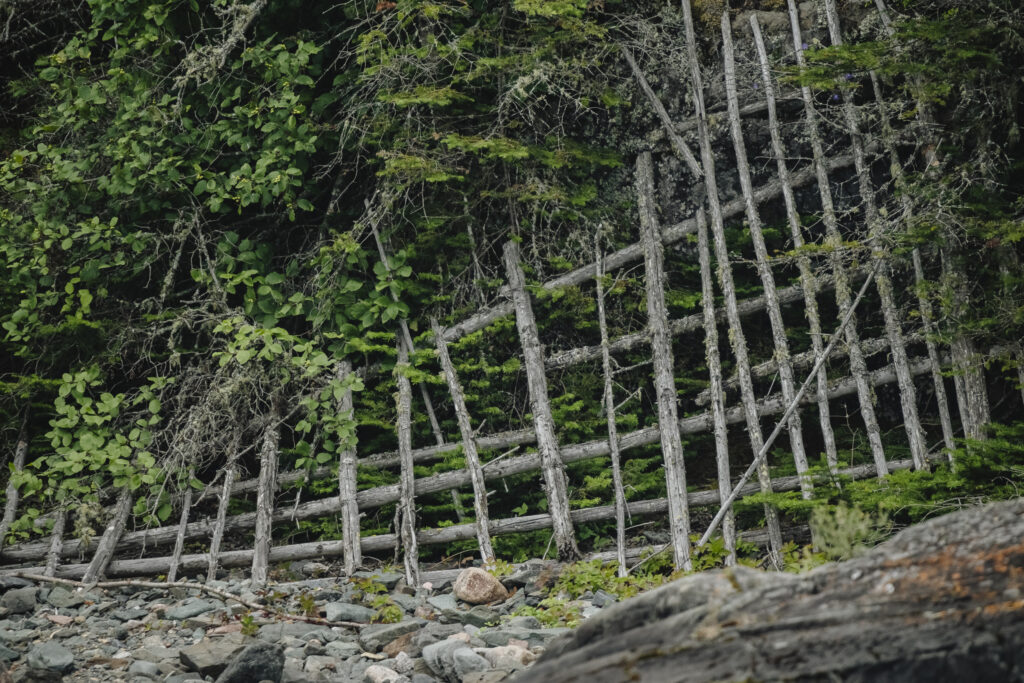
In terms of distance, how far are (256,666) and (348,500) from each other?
244 cm

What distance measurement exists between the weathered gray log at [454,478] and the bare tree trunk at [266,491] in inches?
5.5

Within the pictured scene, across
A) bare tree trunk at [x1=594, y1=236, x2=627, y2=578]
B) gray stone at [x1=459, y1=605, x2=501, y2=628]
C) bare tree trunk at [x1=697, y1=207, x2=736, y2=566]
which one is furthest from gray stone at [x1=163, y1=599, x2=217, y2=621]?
bare tree trunk at [x1=697, y1=207, x2=736, y2=566]

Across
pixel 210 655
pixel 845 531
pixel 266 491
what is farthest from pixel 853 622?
pixel 266 491

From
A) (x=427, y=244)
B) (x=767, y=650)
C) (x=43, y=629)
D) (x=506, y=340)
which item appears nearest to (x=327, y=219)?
(x=427, y=244)

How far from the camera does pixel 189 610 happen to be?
534 cm

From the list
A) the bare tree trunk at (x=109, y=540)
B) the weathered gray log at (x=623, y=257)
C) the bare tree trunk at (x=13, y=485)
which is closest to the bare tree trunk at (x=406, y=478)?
the weathered gray log at (x=623, y=257)

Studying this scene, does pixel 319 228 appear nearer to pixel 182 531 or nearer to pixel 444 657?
pixel 182 531

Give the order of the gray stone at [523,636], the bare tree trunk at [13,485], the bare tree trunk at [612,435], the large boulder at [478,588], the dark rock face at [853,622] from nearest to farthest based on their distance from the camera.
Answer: the dark rock face at [853,622] → the gray stone at [523,636] → the large boulder at [478,588] → the bare tree trunk at [612,435] → the bare tree trunk at [13,485]

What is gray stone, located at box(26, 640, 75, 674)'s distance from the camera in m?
4.14

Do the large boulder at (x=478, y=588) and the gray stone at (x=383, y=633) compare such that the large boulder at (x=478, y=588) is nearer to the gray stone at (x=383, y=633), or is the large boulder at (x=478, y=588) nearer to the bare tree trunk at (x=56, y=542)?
the gray stone at (x=383, y=633)

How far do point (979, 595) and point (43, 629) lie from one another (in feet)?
18.3

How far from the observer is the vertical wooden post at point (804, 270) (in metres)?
5.01

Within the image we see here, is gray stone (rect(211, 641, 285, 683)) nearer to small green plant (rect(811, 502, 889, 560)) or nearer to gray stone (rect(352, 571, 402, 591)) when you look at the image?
gray stone (rect(352, 571, 402, 591))

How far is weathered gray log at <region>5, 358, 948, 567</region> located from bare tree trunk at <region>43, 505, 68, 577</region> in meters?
0.09
